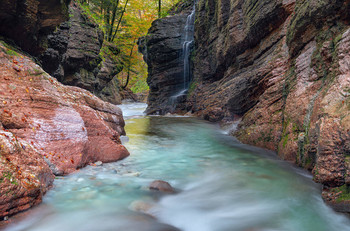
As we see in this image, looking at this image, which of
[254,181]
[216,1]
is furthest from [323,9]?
[216,1]

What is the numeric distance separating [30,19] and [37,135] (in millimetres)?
3195

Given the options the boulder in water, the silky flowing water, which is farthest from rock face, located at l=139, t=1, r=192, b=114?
the boulder in water

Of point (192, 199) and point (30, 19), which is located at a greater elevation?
point (30, 19)

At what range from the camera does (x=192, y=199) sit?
3.13 meters

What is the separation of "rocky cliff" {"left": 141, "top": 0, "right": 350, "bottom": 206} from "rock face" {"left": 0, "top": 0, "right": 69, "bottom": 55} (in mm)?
5763

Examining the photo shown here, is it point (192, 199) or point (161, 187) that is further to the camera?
point (161, 187)

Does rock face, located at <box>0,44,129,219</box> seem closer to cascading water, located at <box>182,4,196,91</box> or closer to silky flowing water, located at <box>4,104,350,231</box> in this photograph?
silky flowing water, located at <box>4,104,350,231</box>

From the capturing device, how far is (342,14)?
12.2 ft

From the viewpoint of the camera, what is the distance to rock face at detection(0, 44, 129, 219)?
7.39ft

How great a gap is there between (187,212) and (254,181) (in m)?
1.50

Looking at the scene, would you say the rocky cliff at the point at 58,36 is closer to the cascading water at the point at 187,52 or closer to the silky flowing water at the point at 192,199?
the silky flowing water at the point at 192,199

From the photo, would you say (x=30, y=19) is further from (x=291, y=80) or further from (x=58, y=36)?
(x=291, y=80)

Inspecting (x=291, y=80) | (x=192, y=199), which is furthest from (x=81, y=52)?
(x=192, y=199)

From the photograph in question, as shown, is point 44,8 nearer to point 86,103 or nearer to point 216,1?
point 86,103
